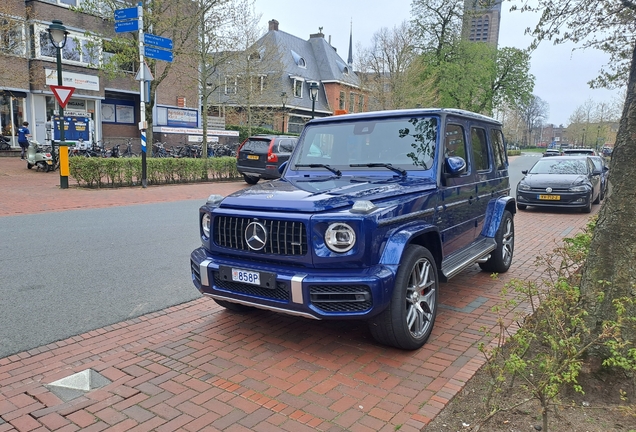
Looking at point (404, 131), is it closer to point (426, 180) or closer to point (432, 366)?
point (426, 180)

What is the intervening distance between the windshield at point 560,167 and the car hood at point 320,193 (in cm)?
1163

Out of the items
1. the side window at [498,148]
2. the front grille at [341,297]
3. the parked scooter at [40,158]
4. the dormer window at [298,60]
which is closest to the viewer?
the front grille at [341,297]

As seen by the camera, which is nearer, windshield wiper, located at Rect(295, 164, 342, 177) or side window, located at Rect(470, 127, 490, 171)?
windshield wiper, located at Rect(295, 164, 342, 177)

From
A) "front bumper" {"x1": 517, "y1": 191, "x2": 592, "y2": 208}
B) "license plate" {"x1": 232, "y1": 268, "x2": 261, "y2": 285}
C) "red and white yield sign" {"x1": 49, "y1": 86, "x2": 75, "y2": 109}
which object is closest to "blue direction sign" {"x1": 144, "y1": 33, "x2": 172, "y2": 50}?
"red and white yield sign" {"x1": 49, "y1": 86, "x2": 75, "y2": 109}

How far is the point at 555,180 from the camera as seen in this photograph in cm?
1355

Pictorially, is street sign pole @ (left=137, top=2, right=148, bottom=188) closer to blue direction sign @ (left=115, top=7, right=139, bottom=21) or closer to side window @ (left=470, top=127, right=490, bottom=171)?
blue direction sign @ (left=115, top=7, right=139, bottom=21)

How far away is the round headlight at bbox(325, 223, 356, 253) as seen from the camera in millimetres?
3504

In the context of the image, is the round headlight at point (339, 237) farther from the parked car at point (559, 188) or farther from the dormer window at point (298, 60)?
the dormer window at point (298, 60)

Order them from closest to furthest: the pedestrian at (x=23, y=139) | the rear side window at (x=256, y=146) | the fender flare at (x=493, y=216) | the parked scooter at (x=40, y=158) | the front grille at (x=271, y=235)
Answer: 1. the front grille at (x=271, y=235)
2. the fender flare at (x=493, y=216)
3. the rear side window at (x=256, y=146)
4. the parked scooter at (x=40, y=158)
5. the pedestrian at (x=23, y=139)

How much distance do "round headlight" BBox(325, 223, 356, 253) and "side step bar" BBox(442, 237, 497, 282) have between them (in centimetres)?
129

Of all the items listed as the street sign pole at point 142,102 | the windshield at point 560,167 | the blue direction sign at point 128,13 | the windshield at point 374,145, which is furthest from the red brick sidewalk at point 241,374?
the blue direction sign at point 128,13

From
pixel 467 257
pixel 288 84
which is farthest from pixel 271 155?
pixel 288 84

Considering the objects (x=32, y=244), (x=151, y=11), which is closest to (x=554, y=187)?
(x=32, y=244)

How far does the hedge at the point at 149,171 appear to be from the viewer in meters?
14.9
